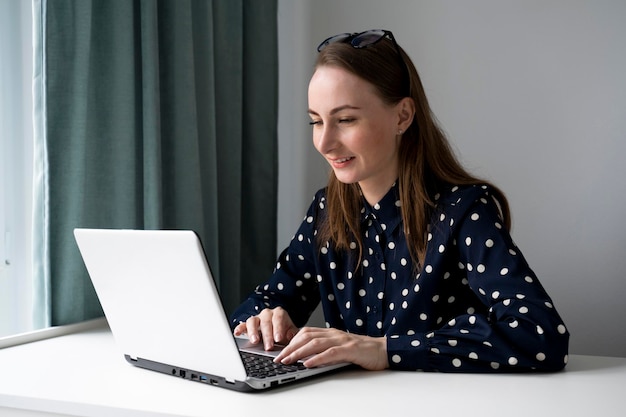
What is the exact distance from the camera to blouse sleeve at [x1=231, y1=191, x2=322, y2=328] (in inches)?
67.4

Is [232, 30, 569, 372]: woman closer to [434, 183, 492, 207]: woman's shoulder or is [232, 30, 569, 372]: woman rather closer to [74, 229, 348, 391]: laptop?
[434, 183, 492, 207]: woman's shoulder

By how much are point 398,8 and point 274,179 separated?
68 cm

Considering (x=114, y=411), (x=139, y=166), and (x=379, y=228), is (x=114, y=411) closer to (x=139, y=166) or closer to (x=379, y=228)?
(x=379, y=228)

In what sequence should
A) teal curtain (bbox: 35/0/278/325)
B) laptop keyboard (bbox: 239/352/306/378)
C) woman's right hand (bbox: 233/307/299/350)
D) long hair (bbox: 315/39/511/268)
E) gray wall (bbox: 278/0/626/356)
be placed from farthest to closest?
gray wall (bbox: 278/0/626/356)
teal curtain (bbox: 35/0/278/325)
long hair (bbox: 315/39/511/268)
woman's right hand (bbox: 233/307/299/350)
laptop keyboard (bbox: 239/352/306/378)

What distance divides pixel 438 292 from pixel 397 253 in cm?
12

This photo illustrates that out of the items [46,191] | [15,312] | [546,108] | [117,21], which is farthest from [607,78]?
[15,312]

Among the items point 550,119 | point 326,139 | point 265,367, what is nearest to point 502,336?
point 265,367

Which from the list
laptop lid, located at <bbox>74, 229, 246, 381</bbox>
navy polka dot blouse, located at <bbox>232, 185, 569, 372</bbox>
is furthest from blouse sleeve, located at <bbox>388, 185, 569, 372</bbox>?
laptop lid, located at <bbox>74, 229, 246, 381</bbox>

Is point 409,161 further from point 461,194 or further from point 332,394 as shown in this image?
point 332,394

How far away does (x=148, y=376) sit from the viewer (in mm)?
1250

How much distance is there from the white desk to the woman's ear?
21.4 inches

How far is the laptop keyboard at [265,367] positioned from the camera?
3.85ft

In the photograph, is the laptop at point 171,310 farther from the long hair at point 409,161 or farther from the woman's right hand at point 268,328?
the long hair at point 409,161

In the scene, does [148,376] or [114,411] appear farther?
[148,376]
